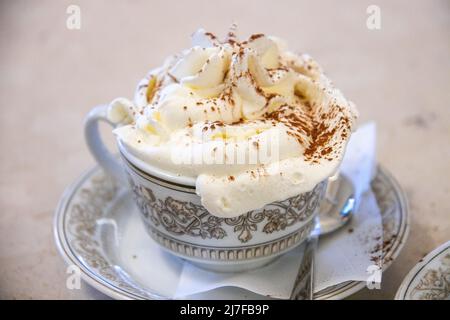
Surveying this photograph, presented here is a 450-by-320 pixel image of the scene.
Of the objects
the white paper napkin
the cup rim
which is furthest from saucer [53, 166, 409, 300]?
the cup rim

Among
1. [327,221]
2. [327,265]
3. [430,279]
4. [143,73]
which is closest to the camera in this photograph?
[430,279]

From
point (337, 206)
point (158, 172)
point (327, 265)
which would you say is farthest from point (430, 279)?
point (158, 172)

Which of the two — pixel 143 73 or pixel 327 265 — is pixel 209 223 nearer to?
pixel 327 265

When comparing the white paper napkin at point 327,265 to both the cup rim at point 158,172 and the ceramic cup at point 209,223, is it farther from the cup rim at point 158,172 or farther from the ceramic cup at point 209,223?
the cup rim at point 158,172
